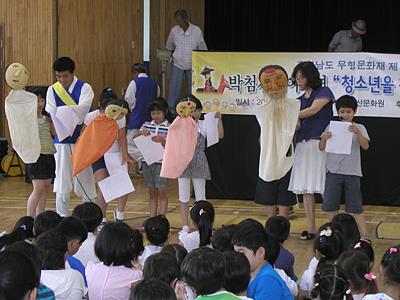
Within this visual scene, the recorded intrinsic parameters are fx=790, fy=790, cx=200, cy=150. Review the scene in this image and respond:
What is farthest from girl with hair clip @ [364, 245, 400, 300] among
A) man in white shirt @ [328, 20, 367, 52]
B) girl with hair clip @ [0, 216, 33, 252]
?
man in white shirt @ [328, 20, 367, 52]

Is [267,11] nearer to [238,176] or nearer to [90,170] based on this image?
[238,176]

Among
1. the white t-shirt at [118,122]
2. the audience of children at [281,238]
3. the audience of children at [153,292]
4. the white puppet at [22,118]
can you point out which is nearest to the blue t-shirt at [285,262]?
the audience of children at [281,238]

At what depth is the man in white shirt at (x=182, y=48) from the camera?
1071 cm

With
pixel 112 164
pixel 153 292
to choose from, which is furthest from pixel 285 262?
pixel 112 164

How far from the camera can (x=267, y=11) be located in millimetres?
14055

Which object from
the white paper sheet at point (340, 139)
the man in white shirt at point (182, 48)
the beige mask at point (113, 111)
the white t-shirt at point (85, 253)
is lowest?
the white t-shirt at point (85, 253)

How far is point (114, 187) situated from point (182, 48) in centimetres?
444

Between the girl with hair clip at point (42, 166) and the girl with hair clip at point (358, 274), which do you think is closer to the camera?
the girl with hair clip at point (358, 274)

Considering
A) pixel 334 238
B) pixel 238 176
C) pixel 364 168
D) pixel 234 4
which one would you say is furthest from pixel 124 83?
pixel 334 238

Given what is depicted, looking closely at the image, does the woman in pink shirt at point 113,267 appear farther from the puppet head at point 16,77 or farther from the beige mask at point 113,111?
the puppet head at point 16,77

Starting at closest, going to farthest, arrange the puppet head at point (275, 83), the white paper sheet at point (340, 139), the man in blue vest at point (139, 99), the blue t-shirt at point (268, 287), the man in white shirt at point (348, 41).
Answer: the blue t-shirt at point (268, 287) < the white paper sheet at point (340, 139) < the puppet head at point (275, 83) < the man in blue vest at point (139, 99) < the man in white shirt at point (348, 41)

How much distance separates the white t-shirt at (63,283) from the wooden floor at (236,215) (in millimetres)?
2505

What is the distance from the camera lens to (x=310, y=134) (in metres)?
6.60

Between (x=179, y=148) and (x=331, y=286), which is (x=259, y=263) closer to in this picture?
(x=331, y=286)
